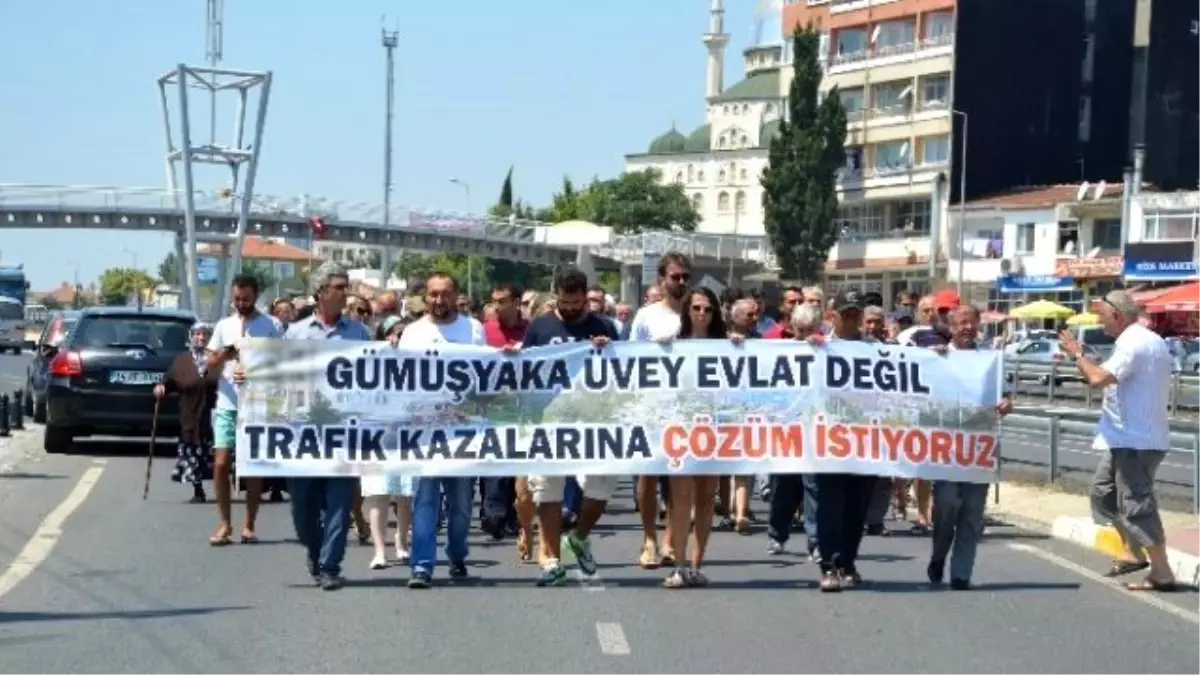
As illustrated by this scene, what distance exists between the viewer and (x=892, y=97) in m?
82.8

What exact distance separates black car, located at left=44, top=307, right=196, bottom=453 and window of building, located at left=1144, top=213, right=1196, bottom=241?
51.3 meters

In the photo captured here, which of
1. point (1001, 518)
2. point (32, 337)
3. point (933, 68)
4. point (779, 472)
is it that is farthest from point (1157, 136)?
point (779, 472)

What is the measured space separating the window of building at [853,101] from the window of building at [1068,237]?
1347cm

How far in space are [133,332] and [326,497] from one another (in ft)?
37.1

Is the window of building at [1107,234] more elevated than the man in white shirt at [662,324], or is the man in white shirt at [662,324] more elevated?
the window of building at [1107,234]

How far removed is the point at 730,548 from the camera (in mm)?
14656

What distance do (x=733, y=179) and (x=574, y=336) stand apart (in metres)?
133

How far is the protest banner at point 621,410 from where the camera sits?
12.5 m

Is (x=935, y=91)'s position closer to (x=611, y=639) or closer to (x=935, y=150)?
(x=935, y=150)

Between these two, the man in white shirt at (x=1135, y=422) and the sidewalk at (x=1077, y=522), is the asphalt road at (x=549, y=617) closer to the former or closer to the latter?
the man in white shirt at (x=1135, y=422)

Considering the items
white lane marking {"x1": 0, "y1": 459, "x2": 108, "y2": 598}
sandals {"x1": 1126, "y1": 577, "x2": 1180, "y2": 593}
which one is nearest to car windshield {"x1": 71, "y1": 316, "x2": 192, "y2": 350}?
white lane marking {"x1": 0, "y1": 459, "x2": 108, "y2": 598}

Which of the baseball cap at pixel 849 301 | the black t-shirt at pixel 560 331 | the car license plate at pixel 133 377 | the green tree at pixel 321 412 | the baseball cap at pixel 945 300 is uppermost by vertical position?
the baseball cap at pixel 849 301

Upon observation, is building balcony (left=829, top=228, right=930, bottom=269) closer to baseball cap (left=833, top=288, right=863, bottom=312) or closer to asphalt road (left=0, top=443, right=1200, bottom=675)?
asphalt road (left=0, top=443, right=1200, bottom=675)

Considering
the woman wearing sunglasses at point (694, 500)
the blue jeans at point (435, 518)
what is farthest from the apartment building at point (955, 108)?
the blue jeans at point (435, 518)
